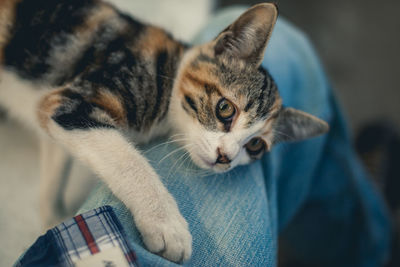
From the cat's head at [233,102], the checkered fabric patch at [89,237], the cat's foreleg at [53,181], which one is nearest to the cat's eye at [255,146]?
the cat's head at [233,102]

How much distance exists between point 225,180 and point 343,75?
1.60 meters

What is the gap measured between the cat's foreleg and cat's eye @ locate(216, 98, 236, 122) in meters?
0.48

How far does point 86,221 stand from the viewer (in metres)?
0.50

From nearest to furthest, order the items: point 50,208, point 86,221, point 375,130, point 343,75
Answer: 1. point 86,221
2. point 50,208
3. point 375,130
4. point 343,75

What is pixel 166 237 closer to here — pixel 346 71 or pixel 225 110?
pixel 225 110

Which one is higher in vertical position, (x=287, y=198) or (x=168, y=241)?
(x=168, y=241)

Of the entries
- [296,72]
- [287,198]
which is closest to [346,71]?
[296,72]

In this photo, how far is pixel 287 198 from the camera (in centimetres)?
105

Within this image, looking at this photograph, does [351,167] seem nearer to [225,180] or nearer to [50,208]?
[225,180]

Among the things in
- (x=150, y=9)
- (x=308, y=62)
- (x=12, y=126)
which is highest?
(x=308, y=62)

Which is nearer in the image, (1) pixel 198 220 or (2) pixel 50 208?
(1) pixel 198 220

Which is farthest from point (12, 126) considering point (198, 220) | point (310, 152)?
point (310, 152)

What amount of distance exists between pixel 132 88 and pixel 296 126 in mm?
432

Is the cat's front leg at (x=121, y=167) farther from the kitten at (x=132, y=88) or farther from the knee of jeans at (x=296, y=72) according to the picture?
the knee of jeans at (x=296, y=72)
